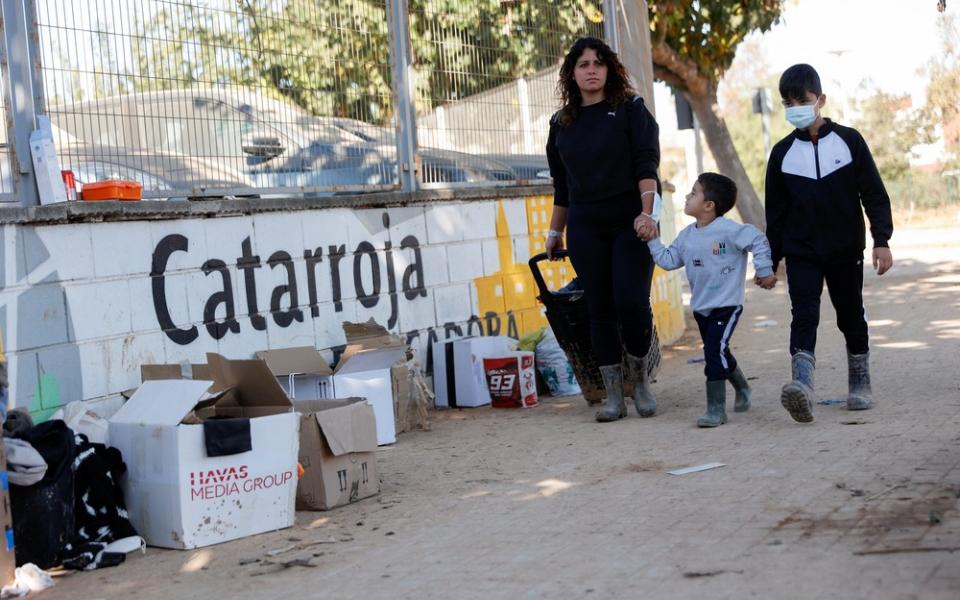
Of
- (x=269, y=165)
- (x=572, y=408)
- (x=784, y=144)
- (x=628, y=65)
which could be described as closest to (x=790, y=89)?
(x=784, y=144)

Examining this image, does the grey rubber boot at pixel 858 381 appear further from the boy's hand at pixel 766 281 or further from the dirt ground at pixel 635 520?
the boy's hand at pixel 766 281

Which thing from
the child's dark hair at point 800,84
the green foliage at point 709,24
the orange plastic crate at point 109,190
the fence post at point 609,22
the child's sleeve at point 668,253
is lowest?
the child's sleeve at point 668,253

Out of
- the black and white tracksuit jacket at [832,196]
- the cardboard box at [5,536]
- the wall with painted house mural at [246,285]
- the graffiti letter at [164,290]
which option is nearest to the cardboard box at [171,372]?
the wall with painted house mural at [246,285]

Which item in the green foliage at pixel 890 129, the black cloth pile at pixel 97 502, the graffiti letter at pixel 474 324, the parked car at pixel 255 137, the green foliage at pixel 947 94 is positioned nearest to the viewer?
the black cloth pile at pixel 97 502

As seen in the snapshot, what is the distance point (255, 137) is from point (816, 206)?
3229 mm

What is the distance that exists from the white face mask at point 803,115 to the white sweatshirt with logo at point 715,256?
587 mm

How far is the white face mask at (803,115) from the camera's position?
5961mm

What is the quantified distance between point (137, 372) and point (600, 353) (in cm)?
252

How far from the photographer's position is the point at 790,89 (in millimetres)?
6031

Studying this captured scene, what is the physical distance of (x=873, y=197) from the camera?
5.98 metres

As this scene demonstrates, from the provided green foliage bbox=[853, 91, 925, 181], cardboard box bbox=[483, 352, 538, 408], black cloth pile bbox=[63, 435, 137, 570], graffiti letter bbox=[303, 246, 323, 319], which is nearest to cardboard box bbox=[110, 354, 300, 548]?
black cloth pile bbox=[63, 435, 137, 570]

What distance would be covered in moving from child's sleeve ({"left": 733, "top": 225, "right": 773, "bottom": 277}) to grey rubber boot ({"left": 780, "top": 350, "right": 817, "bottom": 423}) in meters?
0.47

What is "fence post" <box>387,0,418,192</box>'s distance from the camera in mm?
8141

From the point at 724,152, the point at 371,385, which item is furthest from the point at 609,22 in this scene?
the point at 724,152
